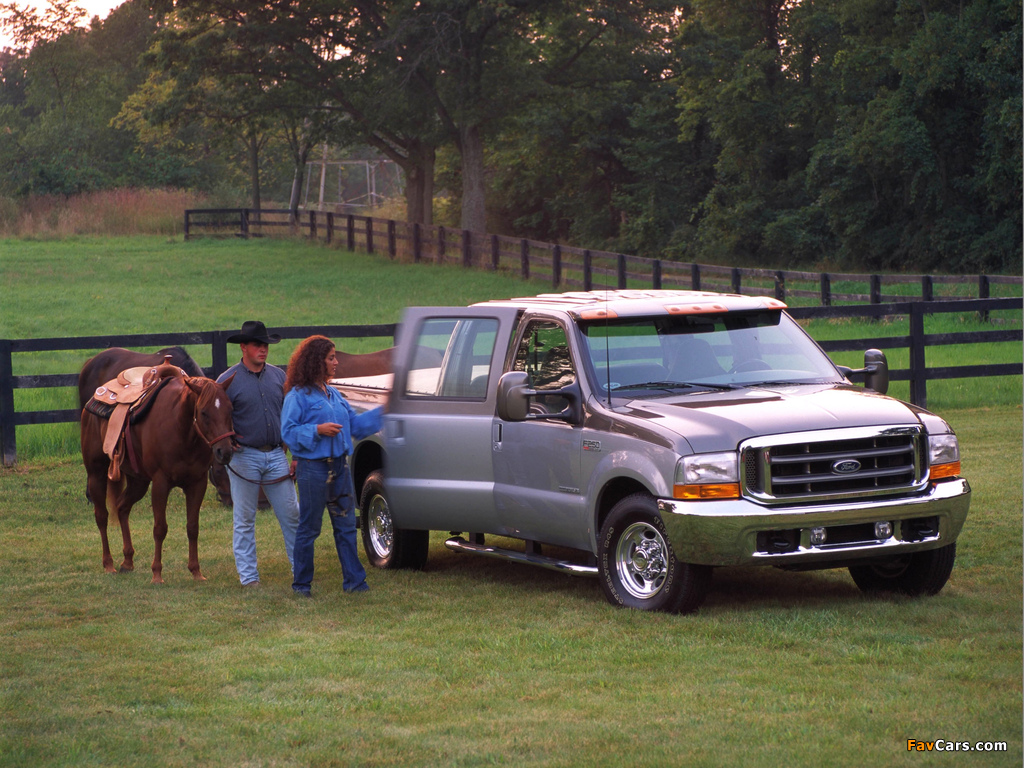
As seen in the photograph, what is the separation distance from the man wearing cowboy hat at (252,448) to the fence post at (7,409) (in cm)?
603

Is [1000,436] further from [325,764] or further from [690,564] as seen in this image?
[325,764]

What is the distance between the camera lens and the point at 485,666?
667 cm

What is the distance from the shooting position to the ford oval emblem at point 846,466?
7340mm

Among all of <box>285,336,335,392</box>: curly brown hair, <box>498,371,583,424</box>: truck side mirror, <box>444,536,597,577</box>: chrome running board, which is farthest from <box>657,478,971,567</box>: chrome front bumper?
<box>285,336,335,392</box>: curly brown hair

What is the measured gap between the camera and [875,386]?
28.2 feet

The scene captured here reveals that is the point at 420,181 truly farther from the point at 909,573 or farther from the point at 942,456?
the point at 942,456

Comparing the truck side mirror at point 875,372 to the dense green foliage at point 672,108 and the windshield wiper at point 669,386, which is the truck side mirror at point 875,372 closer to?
the windshield wiper at point 669,386

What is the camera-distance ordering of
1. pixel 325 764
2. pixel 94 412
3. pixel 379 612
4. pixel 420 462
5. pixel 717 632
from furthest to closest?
pixel 94 412 → pixel 420 462 → pixel 379 612 → pixel 717 632 → pixel 325 764

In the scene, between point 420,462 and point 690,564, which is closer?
point 690,564

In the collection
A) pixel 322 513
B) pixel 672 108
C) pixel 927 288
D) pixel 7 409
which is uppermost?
pixel 672 108

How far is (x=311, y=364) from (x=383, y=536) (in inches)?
70.7

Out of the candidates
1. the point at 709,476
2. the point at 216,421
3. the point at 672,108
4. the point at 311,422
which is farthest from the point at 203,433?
the point at 672,108

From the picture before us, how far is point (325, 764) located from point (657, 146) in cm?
4881

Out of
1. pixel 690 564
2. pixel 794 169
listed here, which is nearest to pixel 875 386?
pixel 690 564
